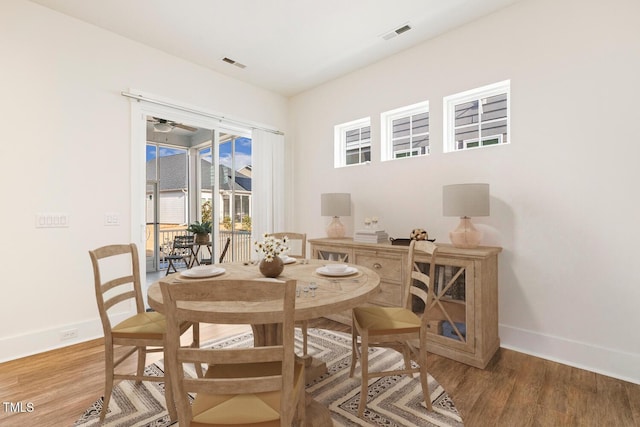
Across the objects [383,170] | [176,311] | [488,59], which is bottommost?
[176,311]

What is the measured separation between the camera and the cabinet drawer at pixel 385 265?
2783 mm

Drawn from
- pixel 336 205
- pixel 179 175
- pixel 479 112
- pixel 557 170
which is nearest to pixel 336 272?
pixel 336 205

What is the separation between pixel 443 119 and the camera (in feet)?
10.0

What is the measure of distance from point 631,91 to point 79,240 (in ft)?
15.0

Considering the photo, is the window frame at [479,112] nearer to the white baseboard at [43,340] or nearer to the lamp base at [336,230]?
the lamp base at [336,230]

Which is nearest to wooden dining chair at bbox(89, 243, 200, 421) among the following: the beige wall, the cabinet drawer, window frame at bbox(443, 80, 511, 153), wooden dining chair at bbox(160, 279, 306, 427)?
wooden dining chair at bbox(160, 279, 306, 427)

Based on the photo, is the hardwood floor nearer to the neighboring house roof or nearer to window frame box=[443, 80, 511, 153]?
window frame box=[443, 80, 511, 153]

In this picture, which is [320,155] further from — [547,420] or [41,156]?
[547,420]

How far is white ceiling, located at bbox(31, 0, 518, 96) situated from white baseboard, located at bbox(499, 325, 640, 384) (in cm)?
279

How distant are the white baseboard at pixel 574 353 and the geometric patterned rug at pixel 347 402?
3.22 feet

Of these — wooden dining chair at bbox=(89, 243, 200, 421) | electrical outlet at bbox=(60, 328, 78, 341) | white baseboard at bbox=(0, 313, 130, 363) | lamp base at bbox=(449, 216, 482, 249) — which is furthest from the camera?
electrical outlet at bbox=(60, 328, 78, 341)

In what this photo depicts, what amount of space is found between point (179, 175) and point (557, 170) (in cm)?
484

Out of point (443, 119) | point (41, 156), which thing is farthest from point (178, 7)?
point (443, 119)

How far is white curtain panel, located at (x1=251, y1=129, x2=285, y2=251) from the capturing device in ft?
13.7
